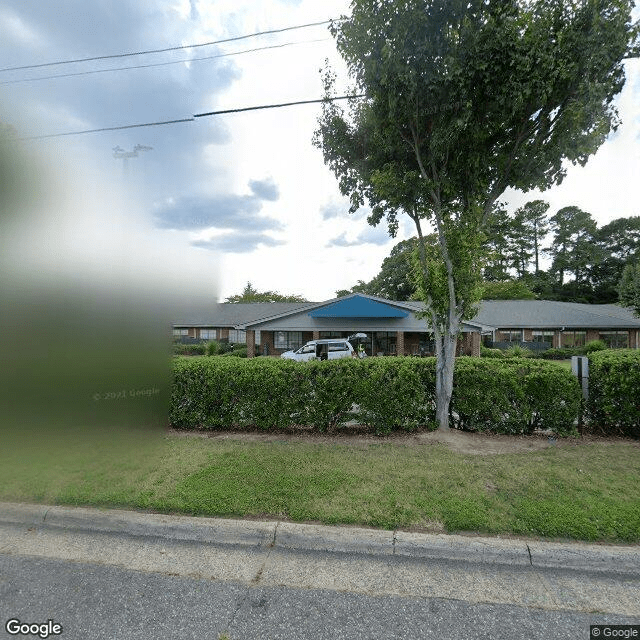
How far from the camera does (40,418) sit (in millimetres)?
2514

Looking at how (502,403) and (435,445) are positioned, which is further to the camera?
(502,403)

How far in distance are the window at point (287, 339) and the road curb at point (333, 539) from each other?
21809 mm

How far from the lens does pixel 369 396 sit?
5.43 m

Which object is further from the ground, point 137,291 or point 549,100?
point 549,100

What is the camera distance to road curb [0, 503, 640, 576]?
2.70 m

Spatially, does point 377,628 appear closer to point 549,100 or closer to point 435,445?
point 435,445

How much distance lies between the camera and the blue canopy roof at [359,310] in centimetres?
2183

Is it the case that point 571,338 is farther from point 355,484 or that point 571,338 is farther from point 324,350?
point 355,484

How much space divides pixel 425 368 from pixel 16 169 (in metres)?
5.36

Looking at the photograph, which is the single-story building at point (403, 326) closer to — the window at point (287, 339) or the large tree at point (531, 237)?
the window at point (287, 339)

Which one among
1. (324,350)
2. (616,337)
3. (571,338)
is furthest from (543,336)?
(324,350)

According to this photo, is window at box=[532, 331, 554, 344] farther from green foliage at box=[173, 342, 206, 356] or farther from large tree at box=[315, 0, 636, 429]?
green foliage at box=[173, 342, 206, 356]

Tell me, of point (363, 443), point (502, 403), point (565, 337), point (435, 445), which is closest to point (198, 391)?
Answer: point (363, 443)

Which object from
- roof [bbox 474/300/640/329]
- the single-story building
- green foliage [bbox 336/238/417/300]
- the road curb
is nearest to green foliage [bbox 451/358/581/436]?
the road curb
